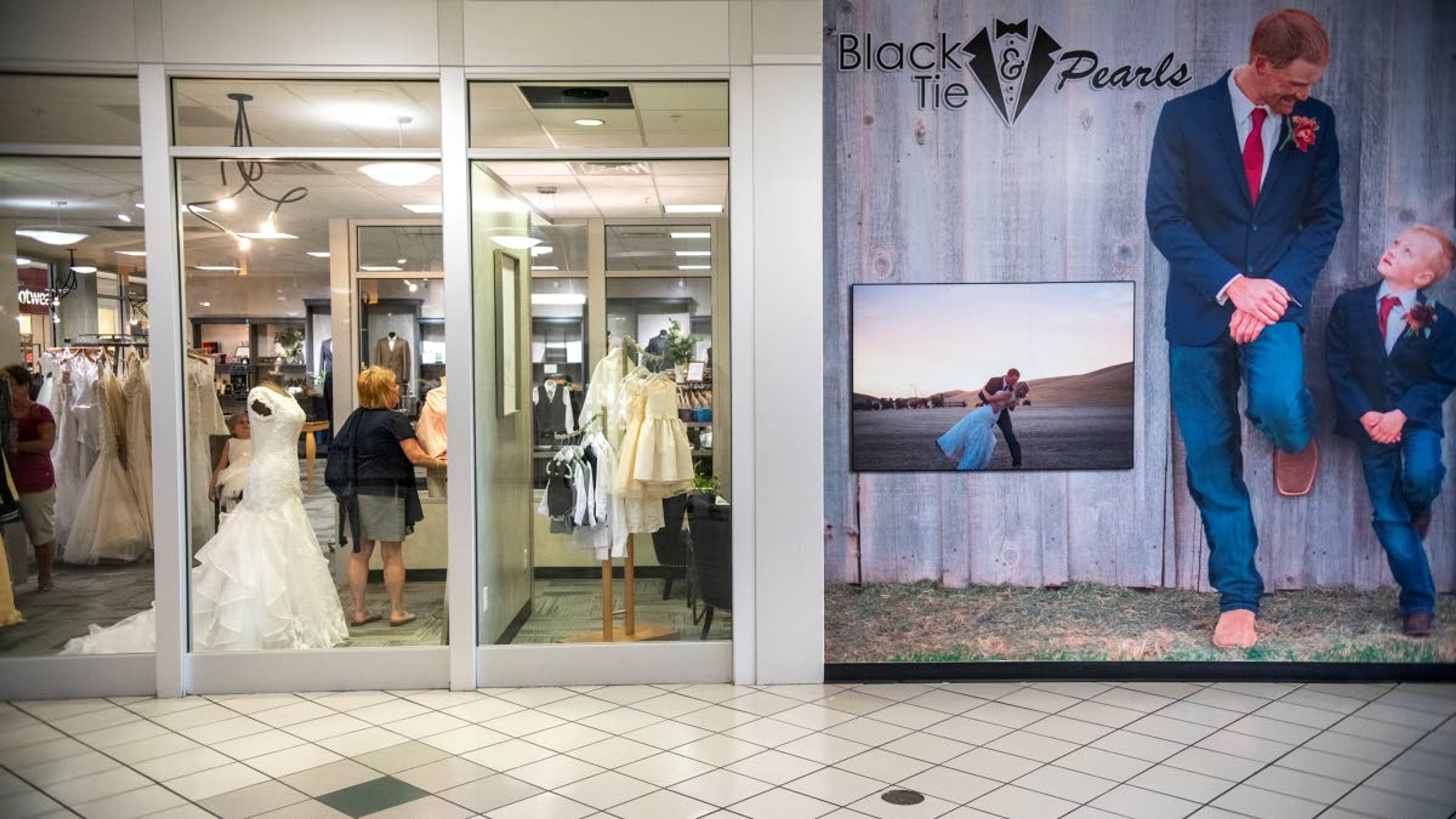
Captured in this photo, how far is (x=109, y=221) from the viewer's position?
5145 mm

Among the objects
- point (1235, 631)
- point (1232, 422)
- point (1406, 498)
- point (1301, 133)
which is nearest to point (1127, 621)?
point (1235, 631)

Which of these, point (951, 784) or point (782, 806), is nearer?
point (782, 806)

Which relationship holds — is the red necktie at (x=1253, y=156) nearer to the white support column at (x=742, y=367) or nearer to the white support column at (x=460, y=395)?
the white support column at (x=742, y=367)

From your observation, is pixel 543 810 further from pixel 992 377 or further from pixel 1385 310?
pixel 1385 310

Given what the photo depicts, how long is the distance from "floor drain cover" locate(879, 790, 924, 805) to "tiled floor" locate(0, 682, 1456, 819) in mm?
19

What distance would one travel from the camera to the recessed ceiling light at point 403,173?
204 inches

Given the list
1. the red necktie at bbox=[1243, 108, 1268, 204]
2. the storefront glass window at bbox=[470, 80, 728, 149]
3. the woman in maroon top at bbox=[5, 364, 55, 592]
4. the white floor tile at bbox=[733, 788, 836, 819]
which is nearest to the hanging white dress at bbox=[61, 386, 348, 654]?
the woman in maroon top at bbox=[5, 364, 55, 592]

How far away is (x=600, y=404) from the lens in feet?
17.7

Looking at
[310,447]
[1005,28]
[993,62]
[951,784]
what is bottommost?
[951,784]

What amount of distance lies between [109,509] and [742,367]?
3.05m

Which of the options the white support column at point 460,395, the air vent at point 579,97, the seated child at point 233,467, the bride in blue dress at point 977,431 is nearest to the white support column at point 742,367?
the air vent at point 579,97

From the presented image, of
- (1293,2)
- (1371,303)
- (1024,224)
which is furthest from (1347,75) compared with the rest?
(1024,224)

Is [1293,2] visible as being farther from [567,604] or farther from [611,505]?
[567,604]

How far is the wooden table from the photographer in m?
5.36
